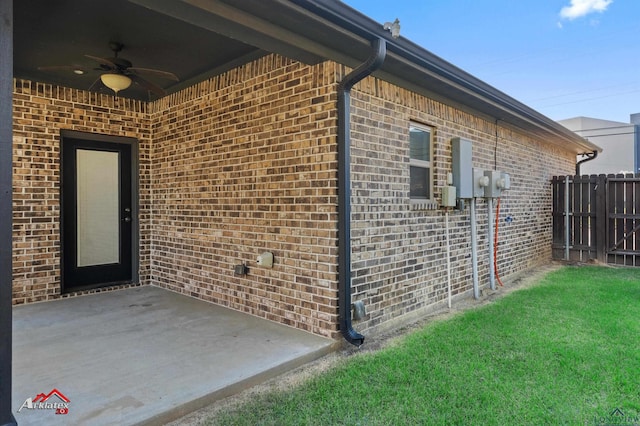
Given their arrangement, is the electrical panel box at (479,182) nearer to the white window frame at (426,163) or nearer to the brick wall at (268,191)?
the brick wall at (268,191)

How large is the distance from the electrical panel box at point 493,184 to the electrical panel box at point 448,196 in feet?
3.38

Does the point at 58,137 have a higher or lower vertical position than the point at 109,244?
higher

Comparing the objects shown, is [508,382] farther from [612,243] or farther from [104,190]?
[612,243]

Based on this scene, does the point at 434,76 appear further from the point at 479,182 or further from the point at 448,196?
the point at 479,182

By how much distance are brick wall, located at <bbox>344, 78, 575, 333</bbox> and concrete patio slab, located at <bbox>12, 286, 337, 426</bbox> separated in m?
0.95

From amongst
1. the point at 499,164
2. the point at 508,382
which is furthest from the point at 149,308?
the point at 499,164

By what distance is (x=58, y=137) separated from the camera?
5.14 m

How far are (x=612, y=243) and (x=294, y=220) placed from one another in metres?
7.58

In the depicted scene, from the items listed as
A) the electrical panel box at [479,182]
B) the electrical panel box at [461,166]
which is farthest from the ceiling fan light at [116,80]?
the electrical panel box at [479,182]

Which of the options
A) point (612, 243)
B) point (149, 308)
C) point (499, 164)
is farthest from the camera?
point (612, 243)

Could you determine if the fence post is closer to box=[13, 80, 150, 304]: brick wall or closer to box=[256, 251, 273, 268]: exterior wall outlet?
box=[256, 251, 273, 268]: exterior wall outlet

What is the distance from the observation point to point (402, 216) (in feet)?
14.7

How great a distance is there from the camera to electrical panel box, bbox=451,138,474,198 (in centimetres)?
532

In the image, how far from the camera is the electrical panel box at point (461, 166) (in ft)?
17.4
